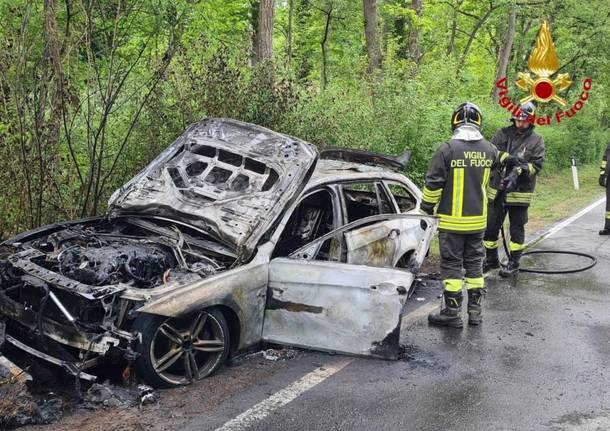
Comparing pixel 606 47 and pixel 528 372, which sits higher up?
pixel 606 47

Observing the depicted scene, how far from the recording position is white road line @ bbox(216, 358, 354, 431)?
3814 millimetres

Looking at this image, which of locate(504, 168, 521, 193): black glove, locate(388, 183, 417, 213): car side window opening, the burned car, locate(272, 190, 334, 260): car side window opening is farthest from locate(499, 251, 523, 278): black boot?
locate(272, 190, 334, 260): car side window opening

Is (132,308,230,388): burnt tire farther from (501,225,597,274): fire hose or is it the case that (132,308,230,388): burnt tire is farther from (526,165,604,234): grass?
(526,165,604,234): grass

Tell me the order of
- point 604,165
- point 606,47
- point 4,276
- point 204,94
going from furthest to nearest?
point 606,47 → point 604,165 → point 204,94 → point 4,276

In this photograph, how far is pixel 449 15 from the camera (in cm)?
2622

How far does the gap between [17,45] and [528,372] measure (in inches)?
225

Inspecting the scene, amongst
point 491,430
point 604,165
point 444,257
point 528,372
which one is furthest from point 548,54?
point 491,430

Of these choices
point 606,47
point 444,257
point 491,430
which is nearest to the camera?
point 491,430

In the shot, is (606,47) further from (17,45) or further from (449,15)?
(17,45)

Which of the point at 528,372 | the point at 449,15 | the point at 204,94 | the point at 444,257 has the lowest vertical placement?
the point at 528,372

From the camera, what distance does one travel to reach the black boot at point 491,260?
786 centimetres

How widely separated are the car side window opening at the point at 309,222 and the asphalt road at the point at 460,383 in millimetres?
1222

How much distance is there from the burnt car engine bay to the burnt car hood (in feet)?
0.56

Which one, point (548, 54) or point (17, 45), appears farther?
point (548, 54)
